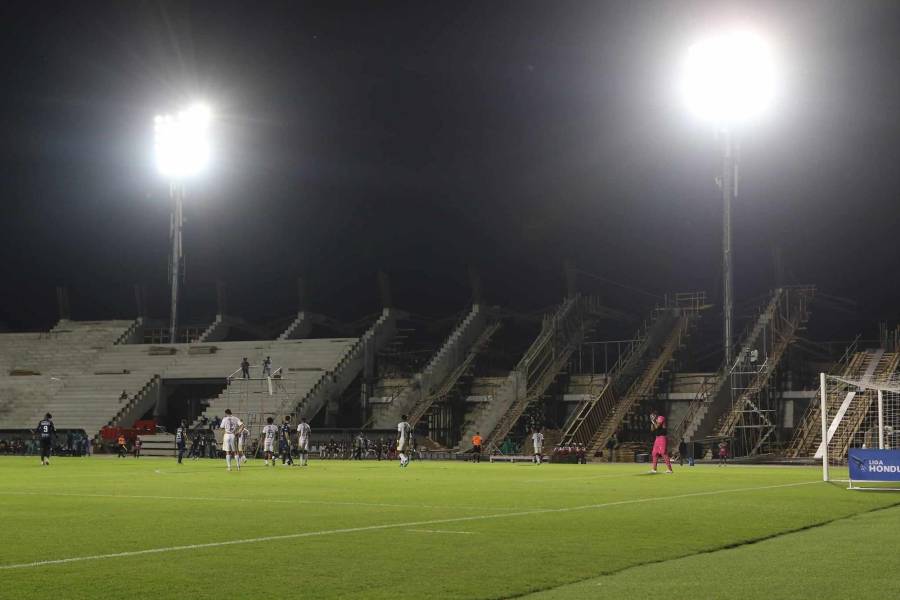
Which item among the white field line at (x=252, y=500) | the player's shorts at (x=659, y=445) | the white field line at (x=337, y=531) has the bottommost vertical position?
the white field line at (x=252, y=500)

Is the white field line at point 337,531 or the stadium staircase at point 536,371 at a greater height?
the stadium staircase at point 536,371

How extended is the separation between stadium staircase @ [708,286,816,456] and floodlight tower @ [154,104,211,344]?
96.8 feet

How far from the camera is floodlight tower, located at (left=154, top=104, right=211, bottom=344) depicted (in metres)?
60.1

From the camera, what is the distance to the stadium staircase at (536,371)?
60.4m

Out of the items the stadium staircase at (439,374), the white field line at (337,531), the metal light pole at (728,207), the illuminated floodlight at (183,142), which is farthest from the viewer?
the stadium staircase at (439,374)

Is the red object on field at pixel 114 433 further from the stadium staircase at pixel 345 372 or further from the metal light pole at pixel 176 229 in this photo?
the metal light pole at pixel 176 229

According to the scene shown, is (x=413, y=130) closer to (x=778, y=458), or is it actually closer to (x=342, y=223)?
(x=342, y=223)

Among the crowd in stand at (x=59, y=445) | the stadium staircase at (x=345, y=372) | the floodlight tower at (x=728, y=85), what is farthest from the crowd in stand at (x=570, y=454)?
the crowd in stand at (x=59, y=445)

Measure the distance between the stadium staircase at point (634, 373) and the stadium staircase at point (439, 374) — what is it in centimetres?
759

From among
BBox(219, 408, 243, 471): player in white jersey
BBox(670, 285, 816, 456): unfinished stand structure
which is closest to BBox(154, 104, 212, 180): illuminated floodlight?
BBox(670, 285, 816, 456): unfinished stand structure

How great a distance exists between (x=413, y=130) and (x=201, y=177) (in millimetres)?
13396

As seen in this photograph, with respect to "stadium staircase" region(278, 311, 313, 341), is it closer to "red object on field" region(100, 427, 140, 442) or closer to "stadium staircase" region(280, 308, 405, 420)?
"stadium staircase" region(280, 308, 405, 420)

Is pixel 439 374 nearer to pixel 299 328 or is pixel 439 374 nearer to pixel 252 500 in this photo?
pixel 299 328

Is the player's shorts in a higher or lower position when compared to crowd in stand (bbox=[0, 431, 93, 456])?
higher
